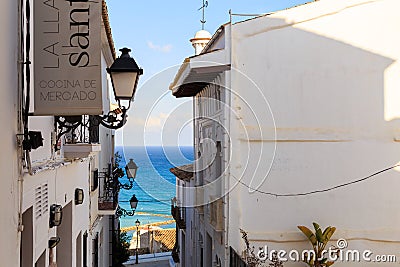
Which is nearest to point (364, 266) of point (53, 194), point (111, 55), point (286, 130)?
point (286, 130)

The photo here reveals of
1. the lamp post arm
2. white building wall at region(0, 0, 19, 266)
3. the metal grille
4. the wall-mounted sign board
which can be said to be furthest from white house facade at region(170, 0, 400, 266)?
white building wall at region(0, 0, 19, 266)

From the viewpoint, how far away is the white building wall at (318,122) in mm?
10852

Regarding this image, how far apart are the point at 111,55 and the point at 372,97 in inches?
295

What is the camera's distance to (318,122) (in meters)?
10.9

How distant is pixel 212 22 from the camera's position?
54.8 feet

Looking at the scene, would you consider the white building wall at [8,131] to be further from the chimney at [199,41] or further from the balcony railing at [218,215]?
the chimney at [199,41]

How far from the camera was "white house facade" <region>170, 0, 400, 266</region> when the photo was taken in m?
10.8

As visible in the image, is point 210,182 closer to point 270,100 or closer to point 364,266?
point 270,100

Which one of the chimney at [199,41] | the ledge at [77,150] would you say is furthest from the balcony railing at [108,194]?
the ledge at [77,150]

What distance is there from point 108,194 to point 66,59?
11280mm

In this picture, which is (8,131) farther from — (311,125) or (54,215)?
(311,125)

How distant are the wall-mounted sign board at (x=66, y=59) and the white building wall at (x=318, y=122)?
7137 millimetres

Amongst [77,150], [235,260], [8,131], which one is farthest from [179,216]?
[8,131]

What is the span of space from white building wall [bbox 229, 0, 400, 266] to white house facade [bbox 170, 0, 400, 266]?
21mm
